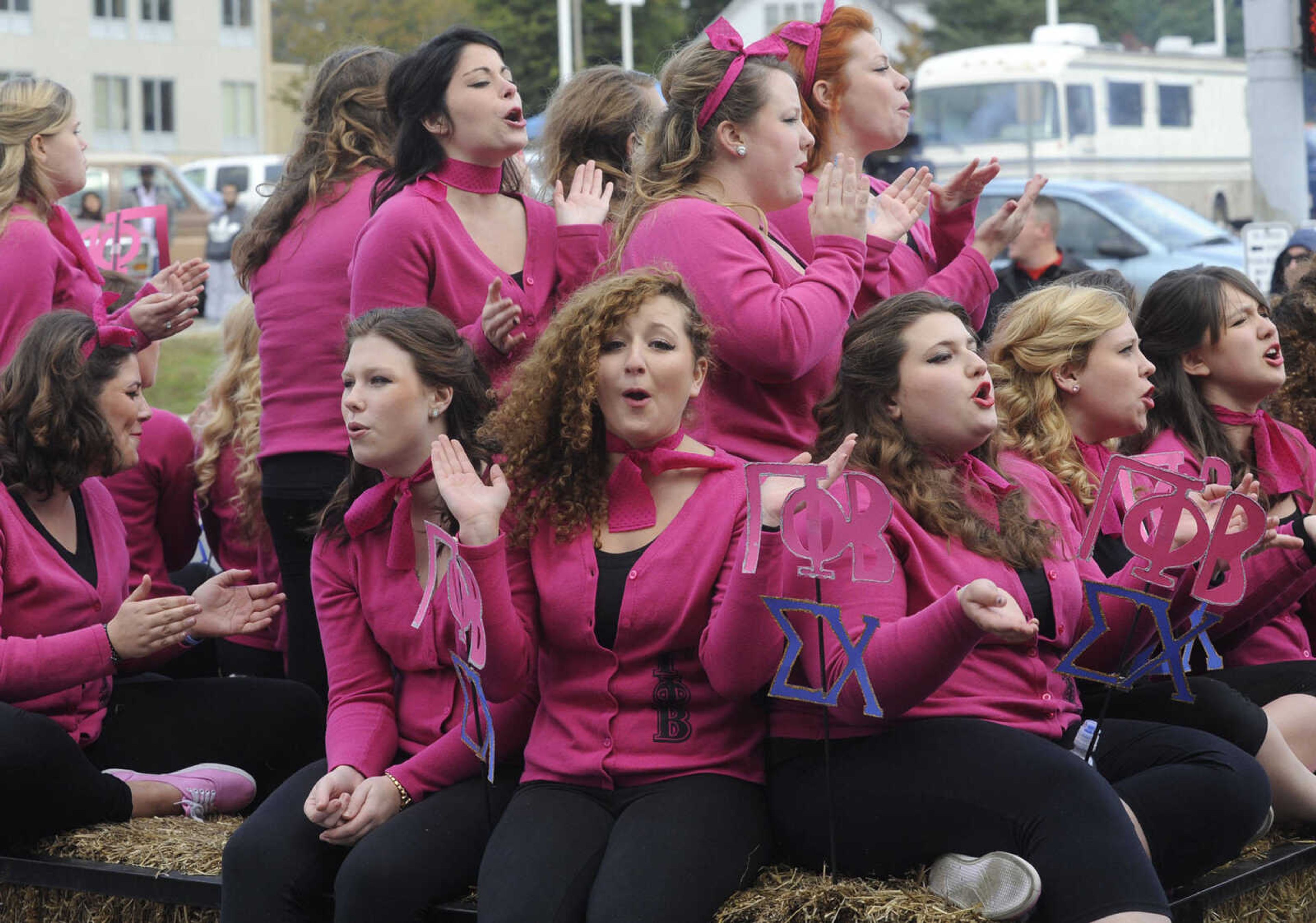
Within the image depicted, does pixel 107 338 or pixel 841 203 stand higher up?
pixel 841 203

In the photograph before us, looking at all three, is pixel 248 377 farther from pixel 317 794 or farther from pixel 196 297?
pixel 317 794

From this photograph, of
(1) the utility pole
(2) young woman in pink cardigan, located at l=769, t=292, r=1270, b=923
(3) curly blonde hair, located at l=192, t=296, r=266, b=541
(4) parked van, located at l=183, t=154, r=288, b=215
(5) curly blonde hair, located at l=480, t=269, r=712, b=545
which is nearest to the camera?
(2) young woman in pink cardigan, located at l=769, t=292, r=1270, b=923

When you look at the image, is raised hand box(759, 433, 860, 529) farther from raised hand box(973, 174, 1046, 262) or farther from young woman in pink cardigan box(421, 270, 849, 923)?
raised hand box(973, 174, 1046, 262)

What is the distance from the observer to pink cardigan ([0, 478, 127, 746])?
3.95 m

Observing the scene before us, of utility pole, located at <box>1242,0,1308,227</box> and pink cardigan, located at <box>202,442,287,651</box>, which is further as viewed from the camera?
utility pole, located at <box>1242,0,1308,227</box>

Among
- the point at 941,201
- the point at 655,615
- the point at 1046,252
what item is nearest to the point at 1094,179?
the point at 1046,252

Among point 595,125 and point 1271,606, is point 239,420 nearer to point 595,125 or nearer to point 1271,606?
point 595,125

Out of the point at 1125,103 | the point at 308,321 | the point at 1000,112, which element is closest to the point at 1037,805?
the point at 308,321

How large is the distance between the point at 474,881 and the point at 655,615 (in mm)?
638

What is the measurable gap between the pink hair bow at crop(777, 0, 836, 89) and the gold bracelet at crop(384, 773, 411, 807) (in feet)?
6.42

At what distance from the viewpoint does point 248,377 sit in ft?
16.8

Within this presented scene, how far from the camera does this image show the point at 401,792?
3.59 meters

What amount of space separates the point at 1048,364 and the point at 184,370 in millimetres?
13994

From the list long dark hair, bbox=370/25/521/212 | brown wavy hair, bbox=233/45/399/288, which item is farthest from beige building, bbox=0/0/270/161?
long dark hair, bbox=370/25/521/212
